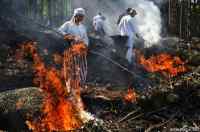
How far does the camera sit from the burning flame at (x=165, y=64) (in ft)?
43.7

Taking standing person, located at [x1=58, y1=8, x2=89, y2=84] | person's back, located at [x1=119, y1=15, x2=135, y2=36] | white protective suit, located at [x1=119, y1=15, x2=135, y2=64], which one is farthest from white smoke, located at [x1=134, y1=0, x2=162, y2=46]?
standing person, located at [x1=58, y1=8, x2=89, y2=84]

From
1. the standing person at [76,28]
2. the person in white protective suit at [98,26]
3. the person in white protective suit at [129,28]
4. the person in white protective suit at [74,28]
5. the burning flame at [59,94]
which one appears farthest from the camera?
the person in white protective suit at [98,26]

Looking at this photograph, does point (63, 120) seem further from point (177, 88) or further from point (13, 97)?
point (177, 88)

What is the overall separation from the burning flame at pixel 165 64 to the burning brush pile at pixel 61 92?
11.1ft

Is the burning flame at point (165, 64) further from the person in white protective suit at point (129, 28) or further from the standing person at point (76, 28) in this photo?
the standing person at point (76, 28)

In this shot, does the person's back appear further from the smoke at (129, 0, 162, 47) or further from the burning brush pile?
the smoke at (129, 0, 162, 47)

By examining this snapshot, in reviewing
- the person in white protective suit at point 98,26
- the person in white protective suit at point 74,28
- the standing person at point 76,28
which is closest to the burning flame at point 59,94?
the standing person at point 76,28

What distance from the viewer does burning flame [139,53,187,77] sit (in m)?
13.3

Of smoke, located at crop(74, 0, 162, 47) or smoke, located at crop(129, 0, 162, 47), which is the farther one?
smoke, located at crop(129, 0, 162, 47)

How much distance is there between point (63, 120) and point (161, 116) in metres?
1.94

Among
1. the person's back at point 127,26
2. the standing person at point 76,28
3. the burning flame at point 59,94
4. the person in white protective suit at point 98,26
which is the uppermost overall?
the person in white protective suit at point 98,26

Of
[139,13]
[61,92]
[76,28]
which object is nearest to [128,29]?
[76,28]

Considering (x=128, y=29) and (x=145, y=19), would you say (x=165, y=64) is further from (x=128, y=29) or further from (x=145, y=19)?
(x=145, y=19)

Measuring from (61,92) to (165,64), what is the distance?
247 inches
